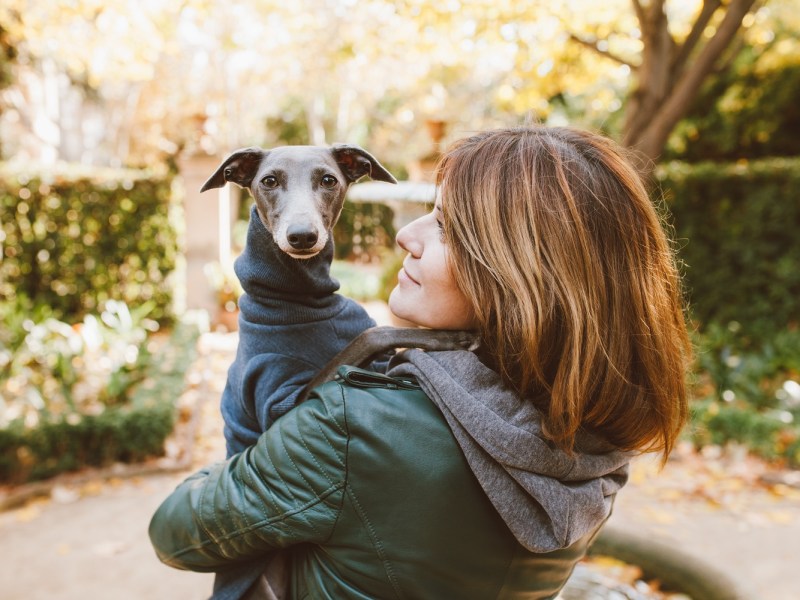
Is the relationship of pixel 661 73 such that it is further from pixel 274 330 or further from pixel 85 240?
pixel 85 240

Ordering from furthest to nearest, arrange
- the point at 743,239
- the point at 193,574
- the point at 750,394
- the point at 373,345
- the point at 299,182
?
the point at 743,239 → the point at 750,394 → the point at 193,574 → the point at 299,182 → the point at 373,345

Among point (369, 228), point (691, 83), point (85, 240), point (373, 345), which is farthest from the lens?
point (369, 228)

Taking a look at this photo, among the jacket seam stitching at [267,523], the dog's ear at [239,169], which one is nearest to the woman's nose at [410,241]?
the jacket seam stitching at [267,523]

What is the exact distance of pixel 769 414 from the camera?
226 inches

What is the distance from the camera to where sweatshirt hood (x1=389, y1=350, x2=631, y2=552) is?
1.08 metres

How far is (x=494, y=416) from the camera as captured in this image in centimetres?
109

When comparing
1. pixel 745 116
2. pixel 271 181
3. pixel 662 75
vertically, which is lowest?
pixel 271 181

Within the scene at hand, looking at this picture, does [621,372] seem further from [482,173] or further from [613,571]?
[613,571]

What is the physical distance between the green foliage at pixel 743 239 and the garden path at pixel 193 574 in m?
2.41

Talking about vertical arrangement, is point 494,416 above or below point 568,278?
below

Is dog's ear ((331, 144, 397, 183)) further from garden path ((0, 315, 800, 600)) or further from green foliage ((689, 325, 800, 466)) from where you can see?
green foliage ((689, 325, 800, 466))

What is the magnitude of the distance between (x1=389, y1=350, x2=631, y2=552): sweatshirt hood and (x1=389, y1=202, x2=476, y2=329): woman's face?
0.16 m

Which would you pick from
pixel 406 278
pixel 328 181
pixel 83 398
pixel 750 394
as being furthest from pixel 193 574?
pixel 750 394

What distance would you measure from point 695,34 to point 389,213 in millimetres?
8103
